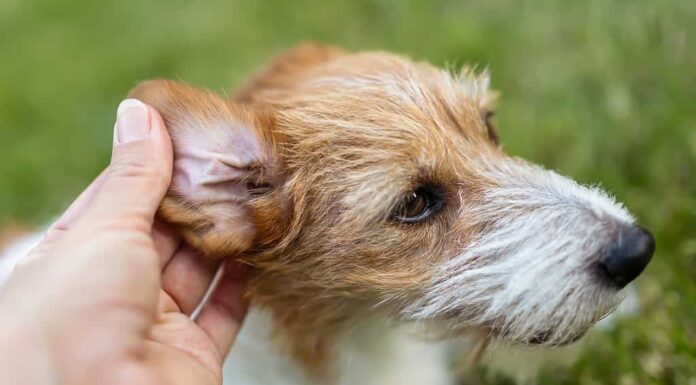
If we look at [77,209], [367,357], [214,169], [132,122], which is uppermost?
[132,122]

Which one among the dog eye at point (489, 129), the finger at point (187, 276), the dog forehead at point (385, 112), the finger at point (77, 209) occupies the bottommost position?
the finger at point (187, 276)

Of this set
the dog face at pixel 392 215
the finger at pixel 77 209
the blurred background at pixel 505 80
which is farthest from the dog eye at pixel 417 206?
the blurred background at pixel 505 80

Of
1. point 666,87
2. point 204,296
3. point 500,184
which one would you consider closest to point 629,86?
point 666,87

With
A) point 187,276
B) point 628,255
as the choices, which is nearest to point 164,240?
point 187,276

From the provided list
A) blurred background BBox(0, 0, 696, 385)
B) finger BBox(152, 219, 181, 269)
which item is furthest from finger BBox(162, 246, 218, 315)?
blurred background BBox(0, 0, 696, 385)

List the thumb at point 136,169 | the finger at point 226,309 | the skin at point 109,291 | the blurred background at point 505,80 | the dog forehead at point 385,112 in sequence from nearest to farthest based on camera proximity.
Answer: the skin at point 109,291
the thumb at point 136,169
the dog forehead at point 385,112
the finger at point 226,309
the blurred background at point 505,80

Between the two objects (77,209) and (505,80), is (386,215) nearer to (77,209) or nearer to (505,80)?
(77,209)

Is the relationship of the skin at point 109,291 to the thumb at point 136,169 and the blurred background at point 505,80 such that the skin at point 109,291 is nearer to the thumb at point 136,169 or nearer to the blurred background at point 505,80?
the thumb at point 136,169

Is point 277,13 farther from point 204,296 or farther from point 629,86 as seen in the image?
point 204,296
